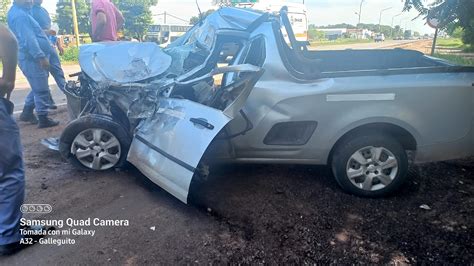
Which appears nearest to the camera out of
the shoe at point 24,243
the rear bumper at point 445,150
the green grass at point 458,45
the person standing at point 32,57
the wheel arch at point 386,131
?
the shoe at point 24,243

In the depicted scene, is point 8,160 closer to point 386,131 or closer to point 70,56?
point 386,131

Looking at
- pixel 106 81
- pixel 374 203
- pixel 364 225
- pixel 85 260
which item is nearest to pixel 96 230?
pixel 85 260

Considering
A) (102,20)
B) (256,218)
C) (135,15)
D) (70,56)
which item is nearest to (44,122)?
(102,20)

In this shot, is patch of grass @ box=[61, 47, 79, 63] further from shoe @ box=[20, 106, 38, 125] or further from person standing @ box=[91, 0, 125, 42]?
person standing @ box=[91, 0, 125, 42]

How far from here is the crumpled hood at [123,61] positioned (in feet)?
12.6

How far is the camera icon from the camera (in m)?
3.21

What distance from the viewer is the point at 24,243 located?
108 inches

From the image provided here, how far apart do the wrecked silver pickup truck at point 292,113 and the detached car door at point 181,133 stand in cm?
1

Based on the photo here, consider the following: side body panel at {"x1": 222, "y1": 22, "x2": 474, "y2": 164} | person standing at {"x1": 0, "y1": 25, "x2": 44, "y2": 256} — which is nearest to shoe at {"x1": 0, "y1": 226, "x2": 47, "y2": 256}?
person standing at {"x1": 0, "y1": 25, "x2": 44, "y2": 256}

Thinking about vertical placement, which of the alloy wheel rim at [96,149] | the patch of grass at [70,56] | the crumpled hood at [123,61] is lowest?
the patch of grass at [70,56]

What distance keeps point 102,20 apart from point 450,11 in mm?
4732

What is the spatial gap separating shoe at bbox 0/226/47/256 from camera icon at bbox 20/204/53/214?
0.33m

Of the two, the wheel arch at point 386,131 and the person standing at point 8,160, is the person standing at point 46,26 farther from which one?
the wheel arch at point 386,131

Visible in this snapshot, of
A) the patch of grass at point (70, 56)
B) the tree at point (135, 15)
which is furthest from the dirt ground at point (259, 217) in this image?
the tree at point (135, 15)
